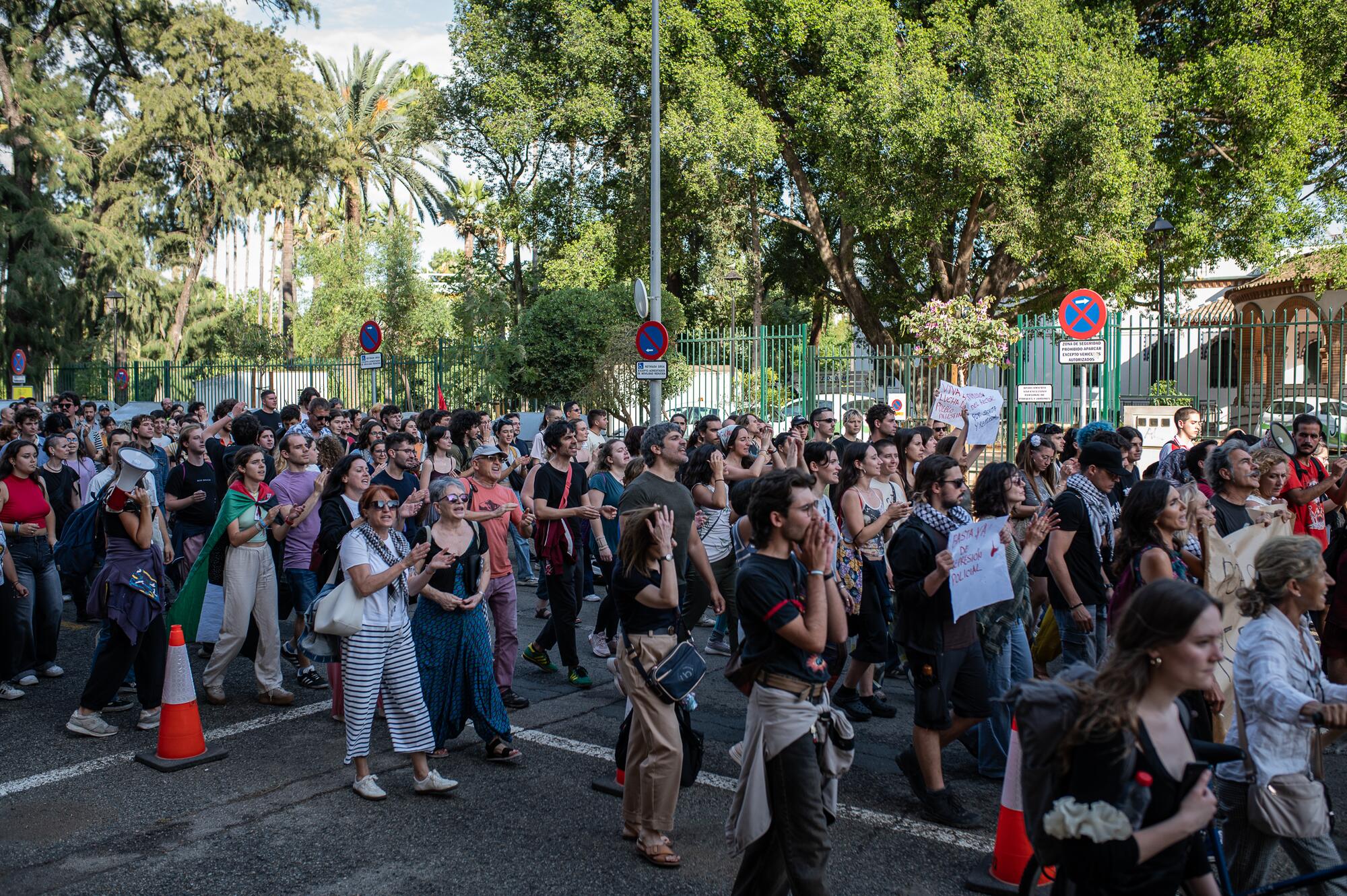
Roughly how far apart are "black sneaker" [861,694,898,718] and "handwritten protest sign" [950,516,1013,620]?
209 cm

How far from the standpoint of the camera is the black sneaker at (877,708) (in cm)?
677

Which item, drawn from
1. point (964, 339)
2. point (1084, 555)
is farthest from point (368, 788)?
point (964, 339)

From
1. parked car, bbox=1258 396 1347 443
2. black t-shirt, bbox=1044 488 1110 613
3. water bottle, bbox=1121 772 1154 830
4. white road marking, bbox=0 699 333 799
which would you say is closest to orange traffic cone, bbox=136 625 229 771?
white road marking, bbox=0 699 333 799

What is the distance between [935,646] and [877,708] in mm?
1908

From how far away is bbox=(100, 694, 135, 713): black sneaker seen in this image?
6906 mm

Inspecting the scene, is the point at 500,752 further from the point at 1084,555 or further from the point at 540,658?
the point at 1084,555

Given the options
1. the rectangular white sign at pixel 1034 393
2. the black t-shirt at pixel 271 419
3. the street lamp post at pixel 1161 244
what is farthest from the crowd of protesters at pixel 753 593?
the street lamp post at pixel 1161 244

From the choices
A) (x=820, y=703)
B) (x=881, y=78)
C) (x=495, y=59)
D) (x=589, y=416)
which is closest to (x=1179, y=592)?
(x=820, y=703)

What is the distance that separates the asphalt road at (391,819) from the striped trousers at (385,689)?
0.97ft

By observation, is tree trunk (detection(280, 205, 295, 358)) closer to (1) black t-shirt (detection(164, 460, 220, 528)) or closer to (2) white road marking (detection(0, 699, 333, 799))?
(1) black t-shirt (detection(164, 460, 220, 528))

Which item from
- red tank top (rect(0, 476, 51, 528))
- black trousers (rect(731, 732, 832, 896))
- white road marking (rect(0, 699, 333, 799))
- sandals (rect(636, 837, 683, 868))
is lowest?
white road marking (rect(0, 699, 333, 799))

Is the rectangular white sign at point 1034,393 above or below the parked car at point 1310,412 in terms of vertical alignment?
above

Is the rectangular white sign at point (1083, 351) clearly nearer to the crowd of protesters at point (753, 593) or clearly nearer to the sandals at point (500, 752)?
the crowd of protesters at point (753, 593)

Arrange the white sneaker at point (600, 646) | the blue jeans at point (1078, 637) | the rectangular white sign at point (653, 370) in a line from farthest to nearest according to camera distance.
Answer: the rectangular white sign at point (653, 370) < the white sneaker at point (600, 646) < the blue jeans at point (1078, 637)
